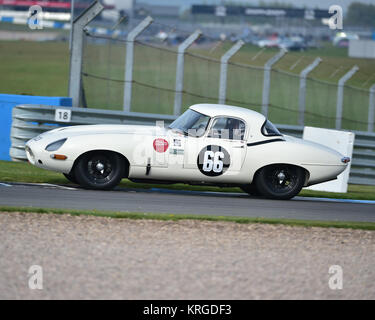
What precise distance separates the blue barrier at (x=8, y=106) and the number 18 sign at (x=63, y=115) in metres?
0.62

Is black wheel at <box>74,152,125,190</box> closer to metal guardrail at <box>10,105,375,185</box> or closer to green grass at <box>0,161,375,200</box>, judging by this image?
green grass at <box>0,161,375,200</box>

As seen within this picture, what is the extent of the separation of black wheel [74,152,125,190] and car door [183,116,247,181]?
37.6 inches

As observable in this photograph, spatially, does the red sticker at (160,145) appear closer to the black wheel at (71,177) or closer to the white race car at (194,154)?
the white race car at (194,154)

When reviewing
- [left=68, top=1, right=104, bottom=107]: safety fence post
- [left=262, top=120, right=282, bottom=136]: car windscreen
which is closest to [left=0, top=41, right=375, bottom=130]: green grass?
[left=68, top=1, right=104, bottom=107]: safety fence post

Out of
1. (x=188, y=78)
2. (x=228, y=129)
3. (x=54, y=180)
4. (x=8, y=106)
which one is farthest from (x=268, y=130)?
(x=188, y=78)

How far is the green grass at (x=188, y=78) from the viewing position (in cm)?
1697

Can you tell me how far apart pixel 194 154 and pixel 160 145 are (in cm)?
50

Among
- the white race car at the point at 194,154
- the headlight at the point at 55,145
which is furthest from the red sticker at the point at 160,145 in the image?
the headlight at the point at 55,145

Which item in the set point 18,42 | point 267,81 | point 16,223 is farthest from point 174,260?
point 18,42

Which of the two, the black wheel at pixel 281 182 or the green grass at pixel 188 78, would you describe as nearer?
the black wheel at pixel 281 182

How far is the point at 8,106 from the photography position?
1411 cm

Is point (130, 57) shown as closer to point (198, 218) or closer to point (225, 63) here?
point (225, 63)

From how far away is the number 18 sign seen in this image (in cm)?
1337

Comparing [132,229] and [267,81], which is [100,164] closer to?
[132,229]
